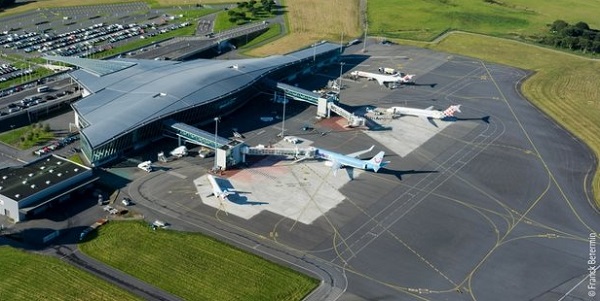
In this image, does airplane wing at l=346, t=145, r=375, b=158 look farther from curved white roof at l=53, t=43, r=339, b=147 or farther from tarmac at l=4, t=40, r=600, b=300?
curved white roof at l=53, t=43, r=339, b=147

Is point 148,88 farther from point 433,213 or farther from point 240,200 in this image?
point 433,213

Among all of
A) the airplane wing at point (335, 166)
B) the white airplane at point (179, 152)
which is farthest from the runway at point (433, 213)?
the airplane wing at point (335, 166)

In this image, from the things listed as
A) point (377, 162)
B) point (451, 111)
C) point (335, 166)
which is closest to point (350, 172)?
point (335, 166)

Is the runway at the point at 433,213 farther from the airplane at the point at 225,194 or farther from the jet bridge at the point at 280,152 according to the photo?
the jet bridge at the point at 280,152

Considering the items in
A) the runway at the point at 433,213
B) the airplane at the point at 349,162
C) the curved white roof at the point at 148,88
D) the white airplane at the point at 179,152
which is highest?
the curved white roof at the point at 148,88

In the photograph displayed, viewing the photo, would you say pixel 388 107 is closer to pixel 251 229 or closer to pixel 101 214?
pixel 251 229

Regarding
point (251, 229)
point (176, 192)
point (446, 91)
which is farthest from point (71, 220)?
point (446, 91)
